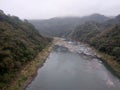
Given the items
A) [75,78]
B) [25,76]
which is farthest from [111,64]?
[25,76]

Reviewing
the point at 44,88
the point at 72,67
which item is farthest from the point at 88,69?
the point at 44,88

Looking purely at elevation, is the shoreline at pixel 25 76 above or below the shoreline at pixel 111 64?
above

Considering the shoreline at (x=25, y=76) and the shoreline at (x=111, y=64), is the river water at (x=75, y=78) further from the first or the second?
the shoreline at (x=111, y=64)

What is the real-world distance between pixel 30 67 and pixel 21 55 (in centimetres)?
309

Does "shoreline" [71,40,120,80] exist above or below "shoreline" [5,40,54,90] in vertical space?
below

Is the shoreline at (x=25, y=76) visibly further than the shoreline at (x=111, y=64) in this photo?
No

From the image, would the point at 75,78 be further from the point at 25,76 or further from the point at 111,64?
the point at 111,64

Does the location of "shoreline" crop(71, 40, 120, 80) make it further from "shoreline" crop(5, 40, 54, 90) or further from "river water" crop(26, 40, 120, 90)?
"shoreline" crop(5, 40, 54, 90)

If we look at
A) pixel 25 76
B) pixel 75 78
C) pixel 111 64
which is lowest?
pixel 111 64

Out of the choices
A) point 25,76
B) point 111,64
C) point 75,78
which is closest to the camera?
point 25,76

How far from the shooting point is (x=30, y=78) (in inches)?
1336

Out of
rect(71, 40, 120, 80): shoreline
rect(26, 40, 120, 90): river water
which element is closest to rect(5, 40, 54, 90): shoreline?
rect(26, 40, 120, 90): river water

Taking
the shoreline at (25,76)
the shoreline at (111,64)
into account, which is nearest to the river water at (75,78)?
the shoreline at (25,76)

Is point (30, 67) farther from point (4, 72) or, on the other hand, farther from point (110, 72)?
point (110, 72)
